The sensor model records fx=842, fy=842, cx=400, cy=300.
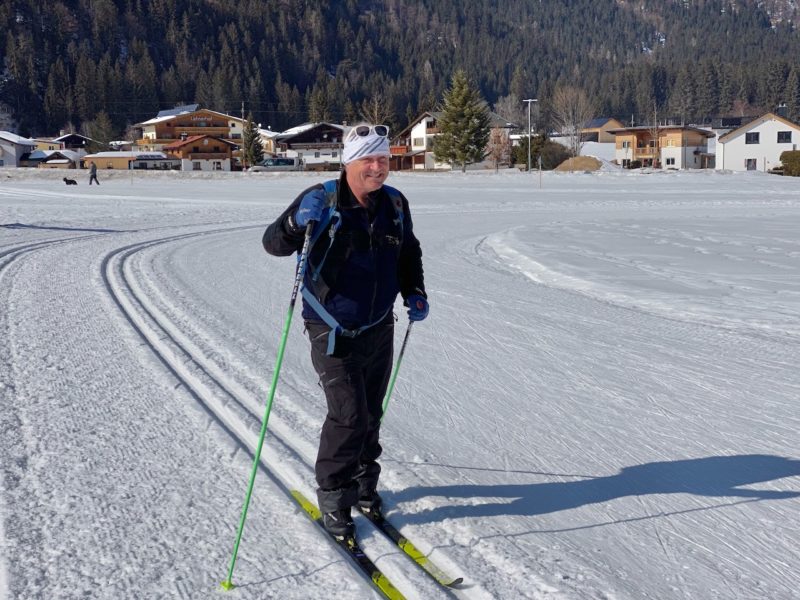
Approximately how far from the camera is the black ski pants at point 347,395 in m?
3.57

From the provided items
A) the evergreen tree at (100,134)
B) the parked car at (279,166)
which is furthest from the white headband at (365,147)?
the evergreen tree at (100,134)

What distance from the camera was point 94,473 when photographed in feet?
14.3

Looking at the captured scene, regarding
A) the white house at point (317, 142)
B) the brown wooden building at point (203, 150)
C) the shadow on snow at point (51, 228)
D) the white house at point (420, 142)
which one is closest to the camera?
the shadow on snow at point (51, 228)

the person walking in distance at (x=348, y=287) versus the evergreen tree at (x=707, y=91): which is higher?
the evergreen tree at (x=707, y=91)

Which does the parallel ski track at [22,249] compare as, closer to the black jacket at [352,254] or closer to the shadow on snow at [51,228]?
the shadow on snow at [51,228]

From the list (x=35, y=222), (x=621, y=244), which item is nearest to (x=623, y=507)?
(x=621, y=244)

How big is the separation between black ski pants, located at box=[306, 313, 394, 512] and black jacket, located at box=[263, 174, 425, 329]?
0.09 meters

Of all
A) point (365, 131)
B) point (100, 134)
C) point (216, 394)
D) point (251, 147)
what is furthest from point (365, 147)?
point (100, 134)

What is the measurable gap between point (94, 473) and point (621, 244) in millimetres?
12933

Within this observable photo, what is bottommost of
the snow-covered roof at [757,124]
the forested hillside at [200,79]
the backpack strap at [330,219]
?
the backpack strap at [330,219]

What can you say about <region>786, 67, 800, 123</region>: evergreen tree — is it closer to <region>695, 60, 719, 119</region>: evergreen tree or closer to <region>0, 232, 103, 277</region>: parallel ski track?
<region>695, 60, 719, 119</region>: evergreen tree

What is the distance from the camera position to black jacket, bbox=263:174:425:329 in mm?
3512

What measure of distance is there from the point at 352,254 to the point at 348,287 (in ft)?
0.47

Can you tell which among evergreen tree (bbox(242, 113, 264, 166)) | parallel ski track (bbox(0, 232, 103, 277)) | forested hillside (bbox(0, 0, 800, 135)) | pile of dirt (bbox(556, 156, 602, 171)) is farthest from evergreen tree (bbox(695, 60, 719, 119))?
parallel ski track (bbox(0, 232, 103, 277))
